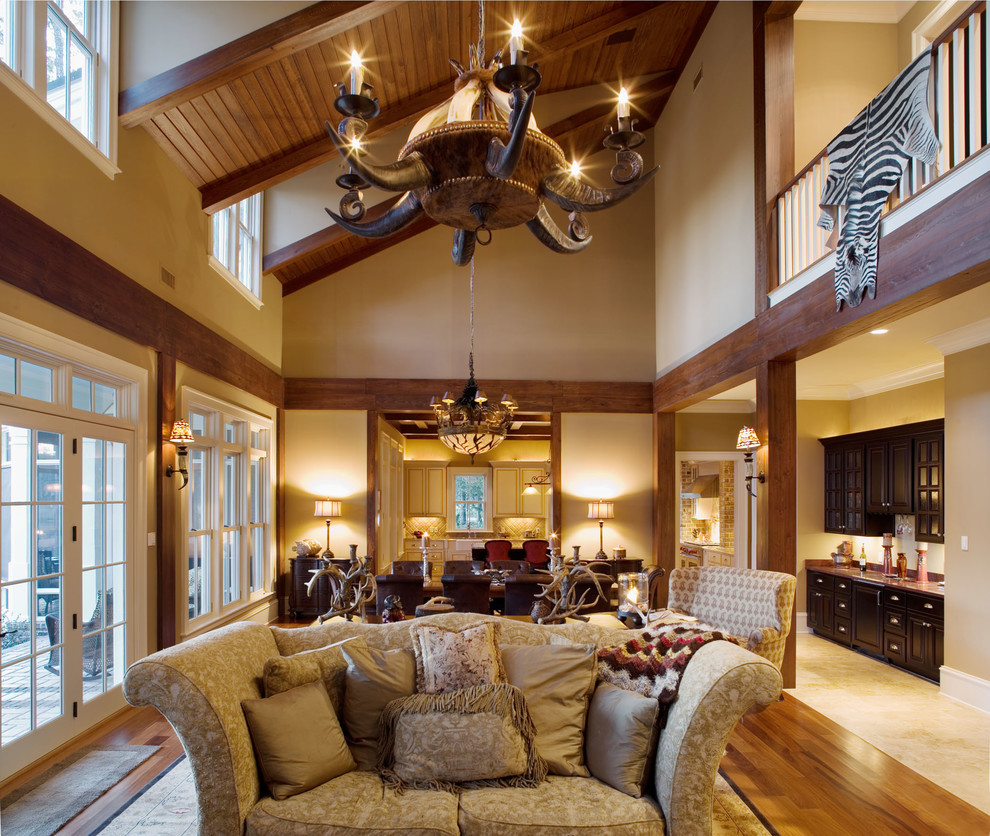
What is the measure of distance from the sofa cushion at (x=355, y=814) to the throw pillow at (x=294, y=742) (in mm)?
52

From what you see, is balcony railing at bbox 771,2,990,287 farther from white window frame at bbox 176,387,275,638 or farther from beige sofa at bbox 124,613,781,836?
white window frame at bbox 176,387,275,638

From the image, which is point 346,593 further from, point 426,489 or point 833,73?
point 426,489

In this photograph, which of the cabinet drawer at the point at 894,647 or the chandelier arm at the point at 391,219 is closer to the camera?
the chandelier arm at the point at 391,219

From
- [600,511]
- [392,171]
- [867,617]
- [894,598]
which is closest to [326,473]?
Answer: [600,511]

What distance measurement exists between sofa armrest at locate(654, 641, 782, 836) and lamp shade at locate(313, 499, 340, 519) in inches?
264

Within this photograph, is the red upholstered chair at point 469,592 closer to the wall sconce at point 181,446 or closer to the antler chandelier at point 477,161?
the wall sconce at point 181,446

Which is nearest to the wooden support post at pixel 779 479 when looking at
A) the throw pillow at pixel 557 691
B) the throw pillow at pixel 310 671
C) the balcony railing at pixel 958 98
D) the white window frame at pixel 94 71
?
the balcony railing at pixel 958 98

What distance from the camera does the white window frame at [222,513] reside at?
18.8 ft

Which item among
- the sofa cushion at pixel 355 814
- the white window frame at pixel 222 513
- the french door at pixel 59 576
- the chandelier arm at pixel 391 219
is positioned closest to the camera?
the sofa cushion at pixel 355 814

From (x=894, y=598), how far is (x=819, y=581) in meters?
1.36

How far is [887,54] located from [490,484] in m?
9.72

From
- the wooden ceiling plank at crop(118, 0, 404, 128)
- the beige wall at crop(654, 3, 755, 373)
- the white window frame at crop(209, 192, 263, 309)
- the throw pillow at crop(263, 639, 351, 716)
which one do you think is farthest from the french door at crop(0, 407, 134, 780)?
the beige wall at crop(654, 3, 755, 373)

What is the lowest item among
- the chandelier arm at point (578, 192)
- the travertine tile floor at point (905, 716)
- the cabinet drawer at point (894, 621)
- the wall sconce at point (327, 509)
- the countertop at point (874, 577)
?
the travertine tile floor at point (905, 716)

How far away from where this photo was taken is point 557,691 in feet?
9.30
